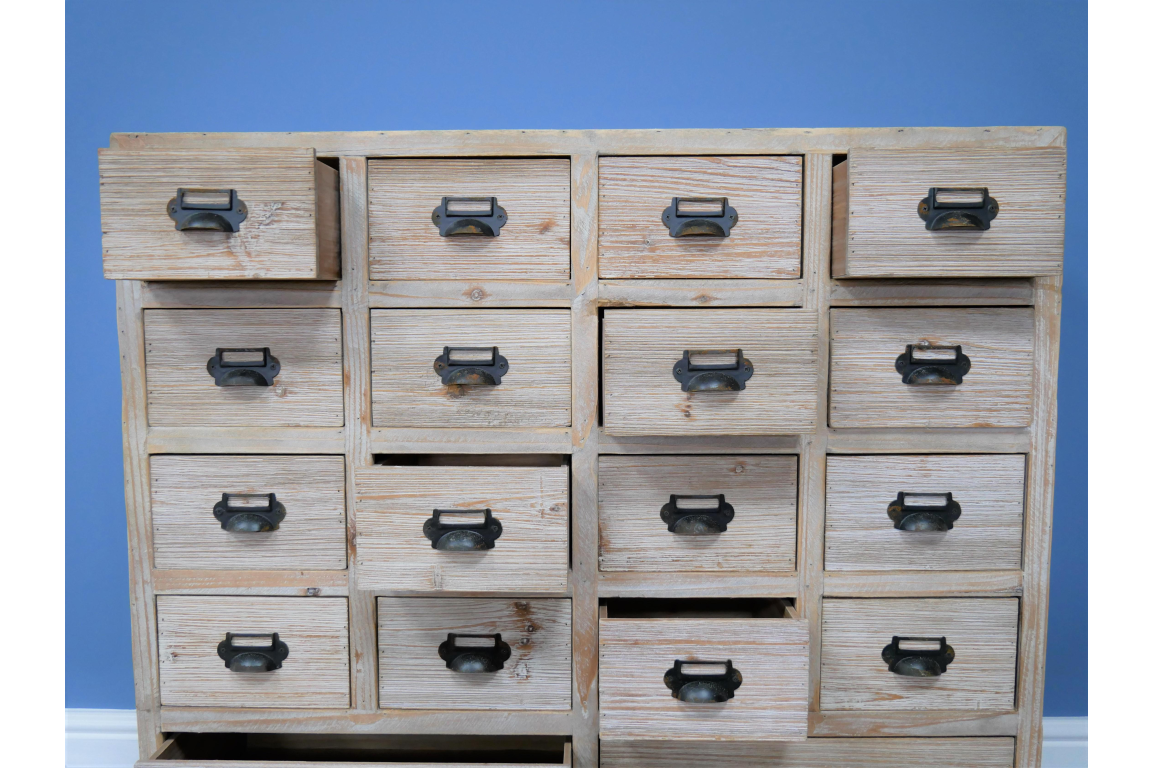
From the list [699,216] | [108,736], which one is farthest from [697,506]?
[108,736]

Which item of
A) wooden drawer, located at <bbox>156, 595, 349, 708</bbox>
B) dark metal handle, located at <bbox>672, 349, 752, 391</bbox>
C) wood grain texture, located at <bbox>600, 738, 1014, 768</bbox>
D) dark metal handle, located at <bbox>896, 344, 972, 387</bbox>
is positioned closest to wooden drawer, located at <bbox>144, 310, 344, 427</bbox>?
wooden drawer, located at <bbox>156, 595, 349, 708</bbox>

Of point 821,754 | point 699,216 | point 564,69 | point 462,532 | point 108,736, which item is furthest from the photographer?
point 108,736

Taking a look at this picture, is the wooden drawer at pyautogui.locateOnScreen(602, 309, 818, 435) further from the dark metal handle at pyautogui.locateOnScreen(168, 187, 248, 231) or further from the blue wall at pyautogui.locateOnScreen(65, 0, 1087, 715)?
the blue wall at pyautogui.locateOnScreen(65, 0, 1087, 715)

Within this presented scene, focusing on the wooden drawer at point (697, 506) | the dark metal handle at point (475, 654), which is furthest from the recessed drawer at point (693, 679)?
the dark metal handle at point (475, 654)

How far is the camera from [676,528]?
129 centimetres

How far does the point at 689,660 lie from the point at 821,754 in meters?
0.45

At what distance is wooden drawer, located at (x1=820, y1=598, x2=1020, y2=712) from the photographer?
1.33 m

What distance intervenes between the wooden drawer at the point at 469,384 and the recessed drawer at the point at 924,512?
59 cm

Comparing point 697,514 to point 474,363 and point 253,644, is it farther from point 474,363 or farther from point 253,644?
point 253,644

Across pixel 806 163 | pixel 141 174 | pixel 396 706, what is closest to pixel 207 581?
pixel 396 706

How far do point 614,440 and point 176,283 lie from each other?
0.92 meters

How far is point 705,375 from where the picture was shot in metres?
1.16

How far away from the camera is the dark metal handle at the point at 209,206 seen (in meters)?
1.16
